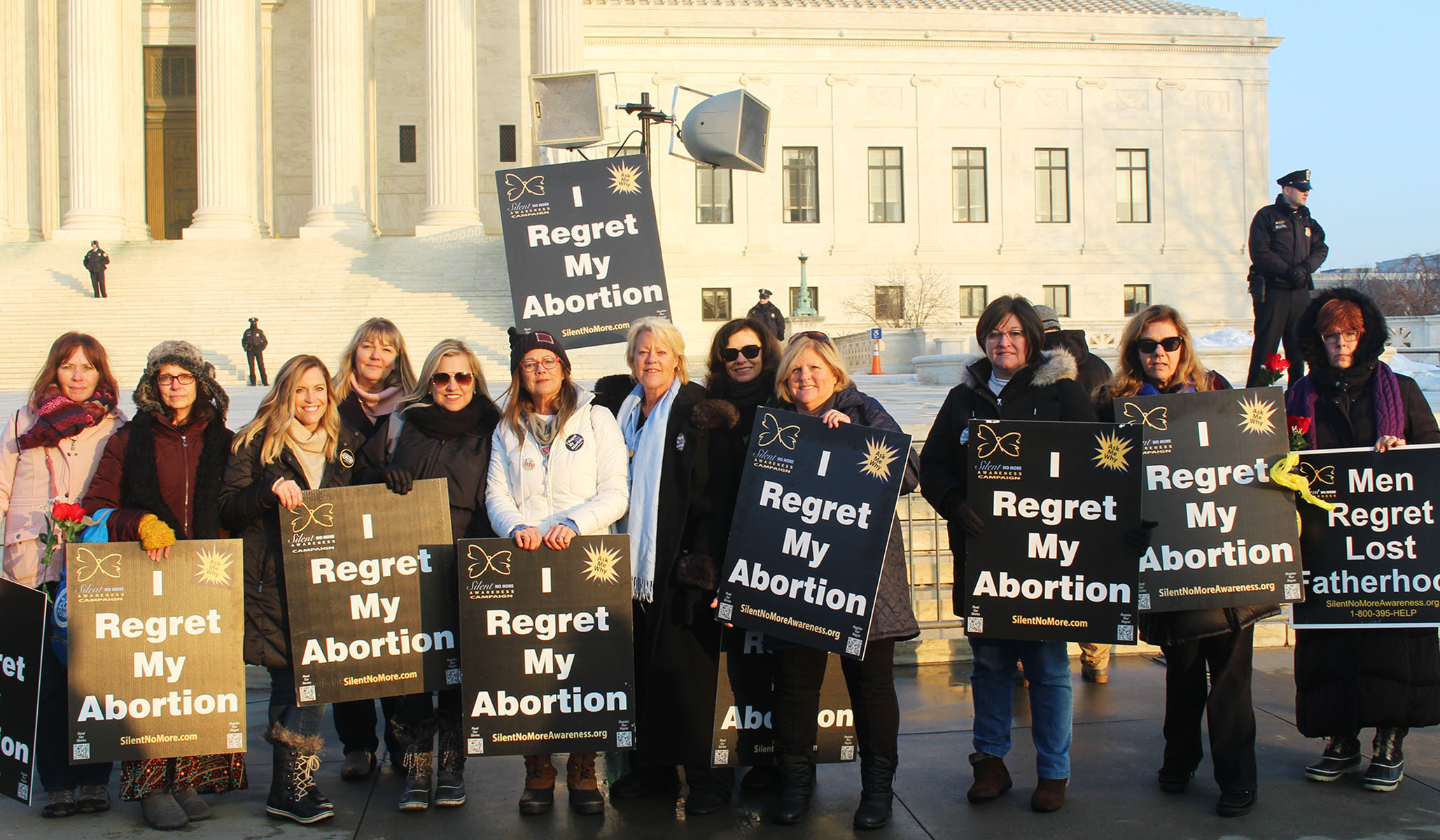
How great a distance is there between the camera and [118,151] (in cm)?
3384

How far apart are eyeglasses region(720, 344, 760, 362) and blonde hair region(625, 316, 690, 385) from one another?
0.69 ft

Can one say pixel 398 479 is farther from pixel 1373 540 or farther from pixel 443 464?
pixel 1373 540

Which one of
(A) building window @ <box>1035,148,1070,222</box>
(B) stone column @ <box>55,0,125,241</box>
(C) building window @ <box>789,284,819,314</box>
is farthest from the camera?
(A) building window @ <box>1035,148,1070,222</box>

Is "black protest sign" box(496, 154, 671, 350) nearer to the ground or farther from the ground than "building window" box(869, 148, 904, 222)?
nearer to the ground

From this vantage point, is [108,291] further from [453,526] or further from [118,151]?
[453,526]

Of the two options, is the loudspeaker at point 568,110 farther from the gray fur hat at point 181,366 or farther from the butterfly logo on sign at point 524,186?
the gray fur hat at point 181,366

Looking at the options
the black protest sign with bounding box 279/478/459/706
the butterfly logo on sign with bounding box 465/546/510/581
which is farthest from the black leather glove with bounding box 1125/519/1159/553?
the black protest sign with bounding box 279/478/459/706

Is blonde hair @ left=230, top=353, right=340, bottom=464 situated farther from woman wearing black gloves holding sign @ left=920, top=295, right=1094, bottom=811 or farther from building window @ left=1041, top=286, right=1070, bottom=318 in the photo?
building window @ left=1041, top=286, right=1070, bottom=318

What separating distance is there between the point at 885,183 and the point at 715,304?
331 inches

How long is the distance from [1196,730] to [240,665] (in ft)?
14.5

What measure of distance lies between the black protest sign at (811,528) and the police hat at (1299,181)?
294 inches

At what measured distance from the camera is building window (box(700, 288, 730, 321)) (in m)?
43.3

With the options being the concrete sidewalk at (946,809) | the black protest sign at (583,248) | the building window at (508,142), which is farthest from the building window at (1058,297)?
the concrete sidewalk at (946,809)

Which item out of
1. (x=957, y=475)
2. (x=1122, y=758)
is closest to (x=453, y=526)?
(x=957, y=475)
